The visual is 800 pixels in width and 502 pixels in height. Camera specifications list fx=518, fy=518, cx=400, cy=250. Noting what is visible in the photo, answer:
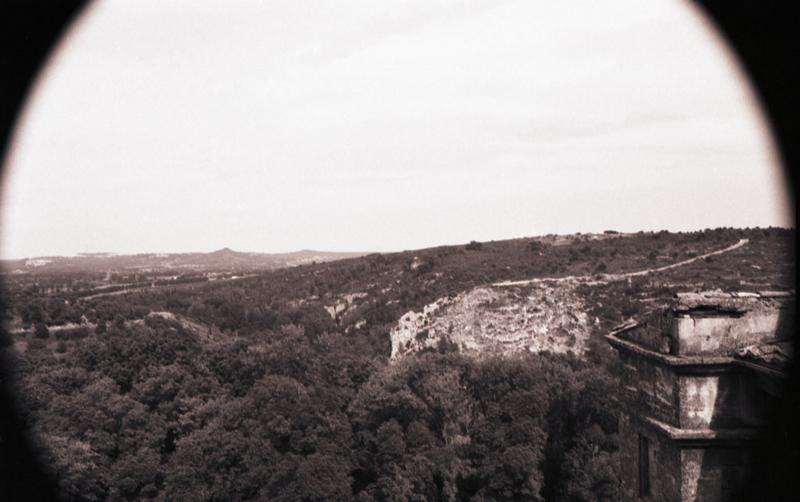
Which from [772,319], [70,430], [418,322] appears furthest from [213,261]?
[772,319]

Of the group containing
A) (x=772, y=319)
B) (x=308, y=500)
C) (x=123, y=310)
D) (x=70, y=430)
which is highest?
(x=772, y=319)

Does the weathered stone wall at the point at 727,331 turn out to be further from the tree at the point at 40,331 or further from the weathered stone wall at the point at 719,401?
the tree at the point at 40,331

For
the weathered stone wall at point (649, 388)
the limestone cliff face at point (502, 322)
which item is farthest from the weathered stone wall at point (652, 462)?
the limestone cliff face at point (502, 322)

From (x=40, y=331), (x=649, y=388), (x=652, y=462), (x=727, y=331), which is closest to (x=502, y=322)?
(x=649, y=388)

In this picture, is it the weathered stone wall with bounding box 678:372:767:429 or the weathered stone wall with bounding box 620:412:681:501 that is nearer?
the weathered stone wall with bounding box 678:372:767:429

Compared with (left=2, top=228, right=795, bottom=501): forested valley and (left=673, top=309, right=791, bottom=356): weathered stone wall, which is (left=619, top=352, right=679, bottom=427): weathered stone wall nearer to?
(left=673, top=309, right=791, bottom=356): weathered stone wall

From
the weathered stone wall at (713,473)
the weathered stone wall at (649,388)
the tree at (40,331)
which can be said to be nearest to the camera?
the weathered stone wall at (713,473)

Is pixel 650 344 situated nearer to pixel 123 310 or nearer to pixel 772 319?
pixel 772 319

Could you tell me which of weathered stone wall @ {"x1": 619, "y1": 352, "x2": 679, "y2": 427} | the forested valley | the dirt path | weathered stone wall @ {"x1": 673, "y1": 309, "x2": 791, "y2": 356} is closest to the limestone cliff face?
the dirt path
